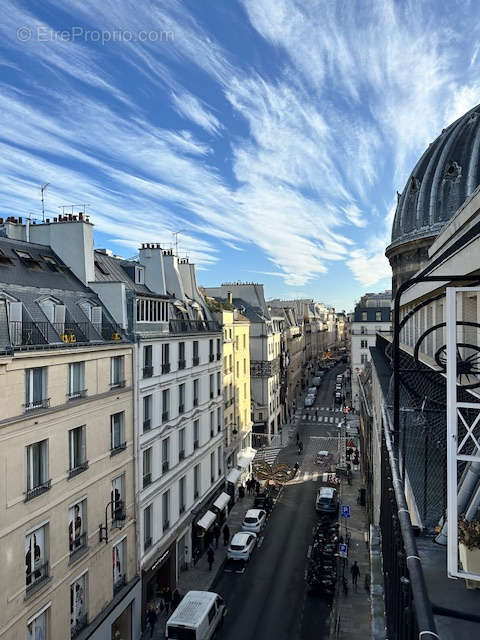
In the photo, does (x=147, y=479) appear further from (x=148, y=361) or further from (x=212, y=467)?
(x=212, y=467)

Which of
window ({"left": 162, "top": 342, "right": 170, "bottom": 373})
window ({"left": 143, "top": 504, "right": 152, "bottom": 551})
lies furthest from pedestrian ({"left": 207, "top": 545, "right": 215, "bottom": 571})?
window ({"left": 162, "top": 342, "right": 170, "bottom": 373})

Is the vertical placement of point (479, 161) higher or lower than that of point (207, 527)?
higher

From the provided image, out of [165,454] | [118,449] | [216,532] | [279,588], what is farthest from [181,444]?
[279,588]

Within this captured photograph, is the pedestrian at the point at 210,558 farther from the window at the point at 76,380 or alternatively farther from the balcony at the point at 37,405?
the balcony at the point at 37,405

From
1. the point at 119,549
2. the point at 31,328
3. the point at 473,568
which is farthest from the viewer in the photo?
the point at 119,549

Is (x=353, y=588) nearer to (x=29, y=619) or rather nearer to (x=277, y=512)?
(x=277, y=512)

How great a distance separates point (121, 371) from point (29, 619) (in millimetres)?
11064

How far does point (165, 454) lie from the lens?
29.0 m

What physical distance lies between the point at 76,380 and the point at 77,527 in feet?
20.6

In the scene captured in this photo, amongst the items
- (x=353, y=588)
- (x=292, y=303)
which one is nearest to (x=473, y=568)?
(x=353, y=588)

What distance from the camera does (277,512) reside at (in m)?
40.8

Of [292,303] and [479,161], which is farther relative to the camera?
[292,303]

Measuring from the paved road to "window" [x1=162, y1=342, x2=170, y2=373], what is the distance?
13724 mm

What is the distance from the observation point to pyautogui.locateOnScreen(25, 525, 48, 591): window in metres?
18.0
